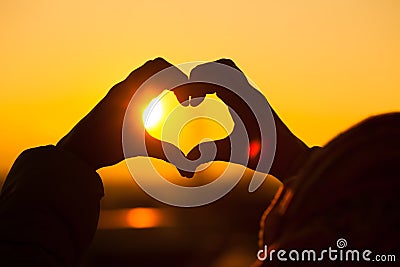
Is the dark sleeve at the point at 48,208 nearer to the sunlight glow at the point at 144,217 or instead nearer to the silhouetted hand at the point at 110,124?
the silhouetted hand at the point at 110,124

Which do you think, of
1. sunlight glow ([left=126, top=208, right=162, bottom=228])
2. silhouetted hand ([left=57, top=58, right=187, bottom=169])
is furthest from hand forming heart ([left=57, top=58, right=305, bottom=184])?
sunlight glow ([left=126, top=208, right=162, bottom=228])

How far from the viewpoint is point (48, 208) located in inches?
31.1

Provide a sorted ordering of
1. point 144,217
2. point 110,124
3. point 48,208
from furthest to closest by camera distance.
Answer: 1. point 144,217
2. point 110,124
3. point 48,208

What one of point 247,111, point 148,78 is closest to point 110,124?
point 148,78

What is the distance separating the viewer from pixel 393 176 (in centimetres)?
56

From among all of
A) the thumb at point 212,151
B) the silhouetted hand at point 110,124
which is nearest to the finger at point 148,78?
the silhouetted hand at point 110,124

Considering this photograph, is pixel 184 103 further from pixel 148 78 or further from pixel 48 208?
pixel 48 208

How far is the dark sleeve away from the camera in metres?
0.73

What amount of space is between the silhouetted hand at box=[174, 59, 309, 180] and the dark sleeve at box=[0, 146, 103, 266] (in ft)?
0.65

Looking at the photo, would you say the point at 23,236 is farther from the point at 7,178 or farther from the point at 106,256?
the point at 106,256

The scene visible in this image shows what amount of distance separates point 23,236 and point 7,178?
180 mm

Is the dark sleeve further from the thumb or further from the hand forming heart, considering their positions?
the thumb

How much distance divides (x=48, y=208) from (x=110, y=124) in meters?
0.24

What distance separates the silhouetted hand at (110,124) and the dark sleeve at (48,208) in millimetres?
52
